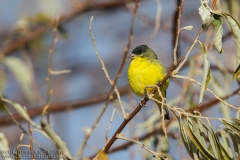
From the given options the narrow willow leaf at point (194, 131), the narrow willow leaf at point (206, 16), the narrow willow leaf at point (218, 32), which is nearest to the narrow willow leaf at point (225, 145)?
the narrow willow leaf at point (194, 131)

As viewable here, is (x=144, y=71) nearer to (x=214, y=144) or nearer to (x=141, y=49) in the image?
(x=141, y=49)

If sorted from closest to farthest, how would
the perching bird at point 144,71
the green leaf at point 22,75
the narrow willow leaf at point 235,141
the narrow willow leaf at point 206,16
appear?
1. the narrow willow leaf at point 206,16
2. the narrow willow leaf at point 235,141
3. the perching bird at point 144,71
4. the green leaf at point 22,75

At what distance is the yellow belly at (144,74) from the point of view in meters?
3.10

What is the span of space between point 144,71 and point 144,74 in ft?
0.11

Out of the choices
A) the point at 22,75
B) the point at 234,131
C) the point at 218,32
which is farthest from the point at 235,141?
the point at 22,75

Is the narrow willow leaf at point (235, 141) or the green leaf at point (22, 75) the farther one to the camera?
the green leaf at point (22, 75)

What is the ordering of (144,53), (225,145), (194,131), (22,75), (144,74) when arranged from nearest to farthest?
(194,131)
(225,145)
(144,74)
(144,53)
(22,75)

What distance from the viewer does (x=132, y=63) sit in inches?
132

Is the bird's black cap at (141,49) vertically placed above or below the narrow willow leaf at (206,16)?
below

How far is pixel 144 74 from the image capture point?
3143mm

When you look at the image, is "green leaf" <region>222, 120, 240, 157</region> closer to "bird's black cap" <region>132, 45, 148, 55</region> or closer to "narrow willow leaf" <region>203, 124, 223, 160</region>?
"narrow willow leaf" <region>203, 124, 223, 160</region>

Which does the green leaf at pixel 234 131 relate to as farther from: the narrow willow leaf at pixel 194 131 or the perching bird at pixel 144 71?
the perching bird at pixel 144 71

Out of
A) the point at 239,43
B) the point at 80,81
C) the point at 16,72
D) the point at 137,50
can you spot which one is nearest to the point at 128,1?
the point at 137,50

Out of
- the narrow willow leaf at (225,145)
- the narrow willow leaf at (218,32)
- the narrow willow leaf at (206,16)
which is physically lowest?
the narrow willow leaf at (225,145)
